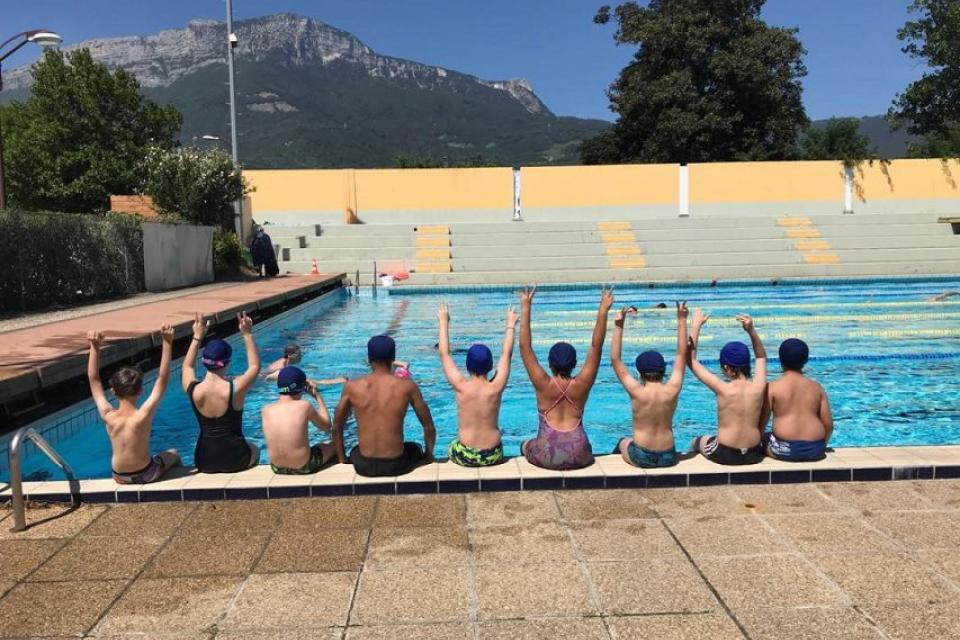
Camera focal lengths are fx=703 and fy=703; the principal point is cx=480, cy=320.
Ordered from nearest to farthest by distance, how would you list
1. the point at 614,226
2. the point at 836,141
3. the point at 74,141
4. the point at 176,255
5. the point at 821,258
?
1. the point at 176,255
2. the point at 821,258
3. the point at 614,226
4. the point at 836,141
5. the point at 74,141

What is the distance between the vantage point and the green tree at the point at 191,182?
2073 cm

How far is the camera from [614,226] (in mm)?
24734

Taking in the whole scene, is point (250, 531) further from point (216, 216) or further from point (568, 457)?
point (216, 216)

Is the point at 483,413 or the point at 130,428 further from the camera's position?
the point at 483,413

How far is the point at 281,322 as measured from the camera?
1388 cm

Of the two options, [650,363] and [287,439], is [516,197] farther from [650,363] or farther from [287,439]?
[287,439]

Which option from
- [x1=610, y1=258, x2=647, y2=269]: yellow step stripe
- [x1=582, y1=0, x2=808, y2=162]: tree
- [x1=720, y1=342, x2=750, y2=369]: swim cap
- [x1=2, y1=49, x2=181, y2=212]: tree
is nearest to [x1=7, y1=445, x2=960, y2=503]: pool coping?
[x1=720, y1=342, x2=750, y2=369]: swim cap

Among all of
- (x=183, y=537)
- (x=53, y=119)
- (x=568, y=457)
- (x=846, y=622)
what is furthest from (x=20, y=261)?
(x=53, y=119)

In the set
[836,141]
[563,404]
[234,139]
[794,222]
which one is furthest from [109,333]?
[836,141]

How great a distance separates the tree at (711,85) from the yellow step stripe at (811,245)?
11.4 m

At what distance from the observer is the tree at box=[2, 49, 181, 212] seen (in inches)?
1443

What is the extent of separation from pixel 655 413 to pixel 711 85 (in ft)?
113

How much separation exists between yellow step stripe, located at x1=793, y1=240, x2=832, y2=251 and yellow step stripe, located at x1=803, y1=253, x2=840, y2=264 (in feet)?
1.61

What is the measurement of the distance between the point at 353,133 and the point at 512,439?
16863 centimetres
